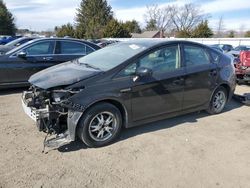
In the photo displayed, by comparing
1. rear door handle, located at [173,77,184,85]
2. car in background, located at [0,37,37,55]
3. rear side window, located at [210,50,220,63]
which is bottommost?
rear door handle, located at [173,77,184,85]

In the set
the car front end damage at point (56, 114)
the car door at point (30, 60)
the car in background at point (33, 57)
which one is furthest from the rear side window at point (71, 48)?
the car front end damage at point (56, 114)

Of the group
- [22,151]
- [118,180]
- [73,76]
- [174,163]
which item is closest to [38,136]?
[22,151]

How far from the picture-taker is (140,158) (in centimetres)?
416

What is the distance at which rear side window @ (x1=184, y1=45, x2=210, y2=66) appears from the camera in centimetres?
544

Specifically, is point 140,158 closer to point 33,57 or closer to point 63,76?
point 63,76

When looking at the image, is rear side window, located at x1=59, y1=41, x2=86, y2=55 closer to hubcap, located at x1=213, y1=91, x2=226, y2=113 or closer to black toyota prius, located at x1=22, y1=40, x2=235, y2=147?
black toyota prius, located at x1=22, y1=40, x2=235, y2=147

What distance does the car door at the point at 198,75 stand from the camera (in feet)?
17.8

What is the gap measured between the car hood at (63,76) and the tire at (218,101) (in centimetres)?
281

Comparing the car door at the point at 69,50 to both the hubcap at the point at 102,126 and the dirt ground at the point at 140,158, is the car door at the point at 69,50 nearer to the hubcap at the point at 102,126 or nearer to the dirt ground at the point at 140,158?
the dirt ground at the point at 140,158

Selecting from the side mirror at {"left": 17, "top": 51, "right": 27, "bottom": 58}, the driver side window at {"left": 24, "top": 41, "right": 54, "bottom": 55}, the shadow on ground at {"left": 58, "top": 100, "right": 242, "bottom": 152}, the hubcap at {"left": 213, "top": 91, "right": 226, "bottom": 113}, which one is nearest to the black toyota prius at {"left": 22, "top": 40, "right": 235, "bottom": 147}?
the shadow on ground at {"left": 58, "top": 100, "right": 242, "bottom": 152}

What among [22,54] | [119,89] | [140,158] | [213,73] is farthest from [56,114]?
[22,54]

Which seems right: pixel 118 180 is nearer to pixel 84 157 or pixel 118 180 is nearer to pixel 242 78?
pixel 84 157

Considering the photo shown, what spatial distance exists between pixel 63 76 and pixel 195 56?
263cm

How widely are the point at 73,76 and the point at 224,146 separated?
103 inches
